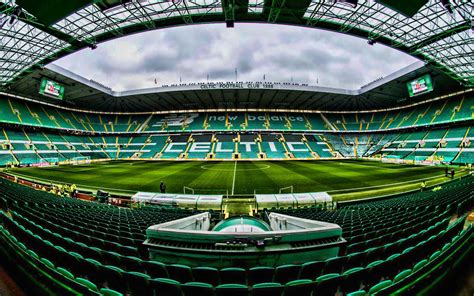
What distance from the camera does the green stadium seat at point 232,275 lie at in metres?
2.70

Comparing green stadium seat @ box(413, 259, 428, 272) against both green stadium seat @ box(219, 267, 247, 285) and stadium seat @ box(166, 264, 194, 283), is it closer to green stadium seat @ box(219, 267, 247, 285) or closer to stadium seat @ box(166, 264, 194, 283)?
green stadium seat @ box(219, 267, 247, 285)

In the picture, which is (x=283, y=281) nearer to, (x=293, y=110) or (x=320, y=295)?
(x=320, y=295)

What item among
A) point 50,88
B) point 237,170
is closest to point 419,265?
point 237,170

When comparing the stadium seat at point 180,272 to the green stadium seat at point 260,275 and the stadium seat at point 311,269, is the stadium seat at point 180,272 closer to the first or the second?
the green stadium seat at point 260,275

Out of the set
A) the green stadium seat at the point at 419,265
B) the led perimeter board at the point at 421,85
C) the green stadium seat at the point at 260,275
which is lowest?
the green stadium seat at the point at 260,275

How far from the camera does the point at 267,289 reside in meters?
2.14

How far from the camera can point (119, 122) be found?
172 ft

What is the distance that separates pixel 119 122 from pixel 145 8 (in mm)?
46892

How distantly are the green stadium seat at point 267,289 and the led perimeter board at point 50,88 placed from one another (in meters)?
45.1

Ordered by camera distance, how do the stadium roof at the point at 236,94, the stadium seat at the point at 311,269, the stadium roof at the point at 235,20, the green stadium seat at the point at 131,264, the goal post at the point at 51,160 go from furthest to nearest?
the stadium roof at the point at 236,94, the goal post at the point at 51,160, the stadium roof at the point at 235,20, the green stadium seat at the point at 131,264, the stadium seat at the point at 311,269

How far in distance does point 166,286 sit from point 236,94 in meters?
42.6

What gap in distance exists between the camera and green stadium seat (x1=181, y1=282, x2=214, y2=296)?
2.13 meters

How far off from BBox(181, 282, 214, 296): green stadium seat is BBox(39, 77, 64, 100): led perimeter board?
44.4 metres

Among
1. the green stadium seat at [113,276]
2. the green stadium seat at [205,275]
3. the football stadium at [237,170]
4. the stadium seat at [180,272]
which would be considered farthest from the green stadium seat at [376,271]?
the green stadium seat at [113,276]
